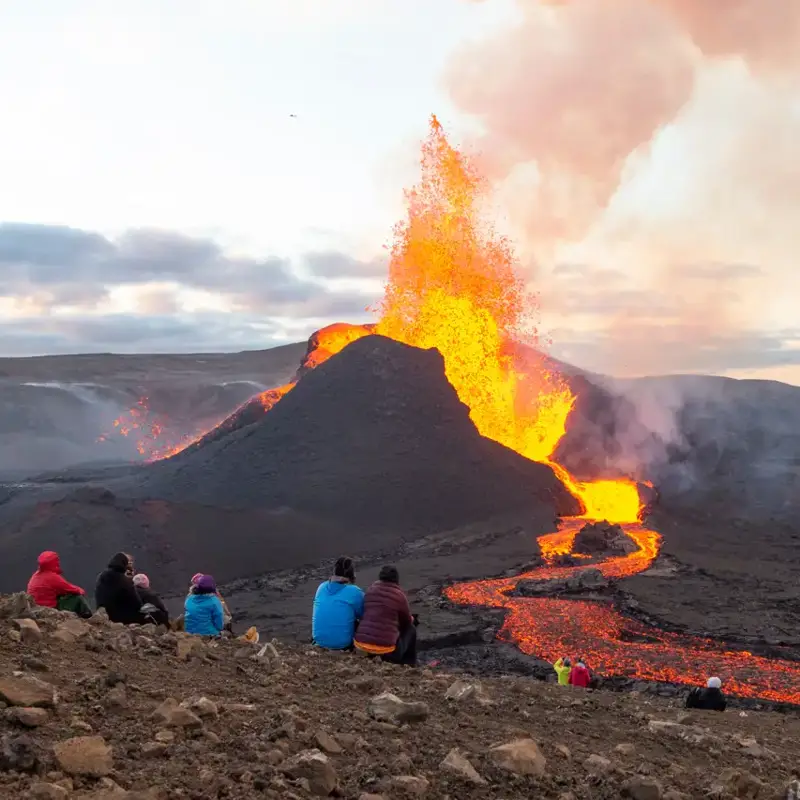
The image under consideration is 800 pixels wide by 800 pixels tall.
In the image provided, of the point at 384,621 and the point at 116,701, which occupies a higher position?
the point at 116,701

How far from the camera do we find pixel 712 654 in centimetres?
1991

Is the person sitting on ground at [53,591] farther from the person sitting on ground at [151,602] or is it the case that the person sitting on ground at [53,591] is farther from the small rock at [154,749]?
the small rock at [154,749]

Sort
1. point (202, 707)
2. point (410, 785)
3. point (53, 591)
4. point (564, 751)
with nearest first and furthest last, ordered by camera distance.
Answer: point (410, 785) < point (202, 707) < point (564, 751) < point (53, 591)

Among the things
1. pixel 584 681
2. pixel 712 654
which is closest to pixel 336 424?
pixel 712 654

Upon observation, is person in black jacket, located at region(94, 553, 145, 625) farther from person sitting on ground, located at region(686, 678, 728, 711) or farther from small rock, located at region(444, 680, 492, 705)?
person sitting on ground, located at region(686, 678, 728, 711)

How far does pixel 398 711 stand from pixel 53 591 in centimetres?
572

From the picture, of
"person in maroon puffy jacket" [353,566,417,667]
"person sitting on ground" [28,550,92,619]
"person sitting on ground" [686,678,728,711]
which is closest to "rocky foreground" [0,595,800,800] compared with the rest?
"person in maroon puffy jacket" [353,566,417,667]

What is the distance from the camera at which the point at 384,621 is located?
889 centimetres

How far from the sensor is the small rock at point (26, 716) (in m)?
4.16

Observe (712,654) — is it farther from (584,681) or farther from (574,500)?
(574,500)

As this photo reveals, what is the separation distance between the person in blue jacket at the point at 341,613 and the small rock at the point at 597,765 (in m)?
4.01

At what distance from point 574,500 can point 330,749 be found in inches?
1483

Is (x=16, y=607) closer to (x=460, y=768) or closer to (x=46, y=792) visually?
(x=46, y=792)

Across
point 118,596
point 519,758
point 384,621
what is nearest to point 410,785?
point 519,758
